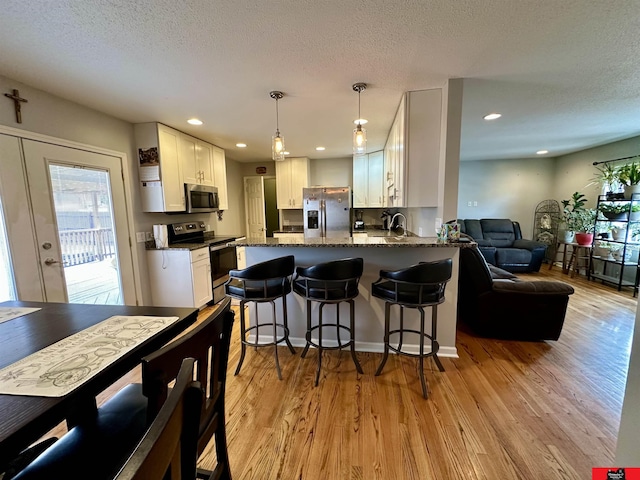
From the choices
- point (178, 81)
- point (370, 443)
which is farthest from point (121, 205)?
point (370, 443)

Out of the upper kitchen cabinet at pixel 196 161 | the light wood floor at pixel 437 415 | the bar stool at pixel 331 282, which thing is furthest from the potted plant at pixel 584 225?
the upper kitchen cabinet at pixel 196 161

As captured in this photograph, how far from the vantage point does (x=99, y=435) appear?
3.01ft

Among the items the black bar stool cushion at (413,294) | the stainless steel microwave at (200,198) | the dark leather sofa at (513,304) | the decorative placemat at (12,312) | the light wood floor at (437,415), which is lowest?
the light wood floor at (437,415)

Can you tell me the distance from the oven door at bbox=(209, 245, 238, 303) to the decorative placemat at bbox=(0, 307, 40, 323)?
226 centimetres

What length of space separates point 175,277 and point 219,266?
703mm

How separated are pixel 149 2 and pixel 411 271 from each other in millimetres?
2109

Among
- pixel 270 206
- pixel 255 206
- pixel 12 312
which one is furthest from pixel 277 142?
pixel 270 206

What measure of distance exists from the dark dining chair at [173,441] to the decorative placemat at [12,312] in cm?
126

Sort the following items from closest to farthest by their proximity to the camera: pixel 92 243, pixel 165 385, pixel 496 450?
pixel 165 385, pixel 496 450, pixel 92 243

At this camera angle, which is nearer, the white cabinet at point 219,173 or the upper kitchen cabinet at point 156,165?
the upper kitchen cabinet at point 156,165

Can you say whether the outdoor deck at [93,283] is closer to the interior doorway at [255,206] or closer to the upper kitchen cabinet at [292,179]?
the interior doorway at [255,206]

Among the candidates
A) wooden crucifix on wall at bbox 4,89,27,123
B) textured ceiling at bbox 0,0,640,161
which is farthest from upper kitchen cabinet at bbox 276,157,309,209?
wooden crucifix on wall at bbox 4,89,27,123

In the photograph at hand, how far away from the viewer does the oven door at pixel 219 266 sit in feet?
12.3

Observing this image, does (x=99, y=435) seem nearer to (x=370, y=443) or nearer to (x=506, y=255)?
(x=370, y=443)
